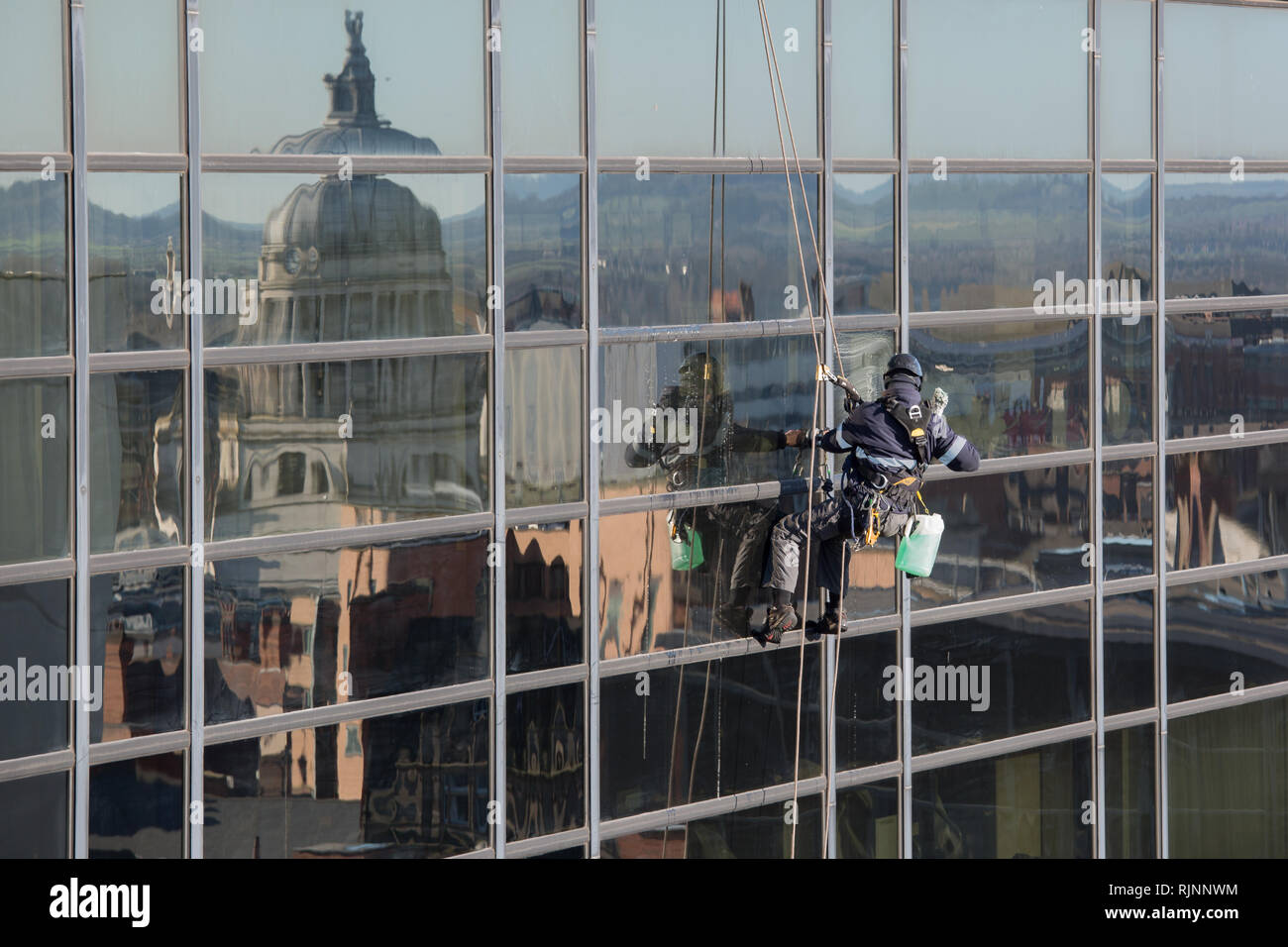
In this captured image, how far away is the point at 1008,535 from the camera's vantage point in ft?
37.3

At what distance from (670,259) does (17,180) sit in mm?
4224

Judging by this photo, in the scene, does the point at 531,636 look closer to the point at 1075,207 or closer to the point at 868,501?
the point at 868,501

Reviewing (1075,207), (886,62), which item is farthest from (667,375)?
(1075,207)

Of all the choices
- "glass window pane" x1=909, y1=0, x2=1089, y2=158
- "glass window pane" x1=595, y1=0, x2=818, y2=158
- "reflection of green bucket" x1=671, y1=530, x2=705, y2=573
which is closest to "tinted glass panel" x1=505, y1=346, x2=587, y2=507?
"reflection of green bucket" x1=671, y1=530, x2=705, y2=573

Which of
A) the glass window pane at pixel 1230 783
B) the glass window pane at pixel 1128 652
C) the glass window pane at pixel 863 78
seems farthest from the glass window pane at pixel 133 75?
the glass window pane at pixel 1230 783

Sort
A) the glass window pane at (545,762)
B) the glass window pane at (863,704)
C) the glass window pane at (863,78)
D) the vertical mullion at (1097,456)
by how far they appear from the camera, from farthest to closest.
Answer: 1. the vertical mullion at (1097,456)
2. the glass window pane at (863,704)
3. the glass window pane at (863,78)
4. the glass window pane at (545,762)

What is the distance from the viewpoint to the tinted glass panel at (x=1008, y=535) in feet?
36.4

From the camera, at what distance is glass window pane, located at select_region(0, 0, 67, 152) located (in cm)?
802

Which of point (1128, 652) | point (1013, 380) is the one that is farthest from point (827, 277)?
point (1128, 652)

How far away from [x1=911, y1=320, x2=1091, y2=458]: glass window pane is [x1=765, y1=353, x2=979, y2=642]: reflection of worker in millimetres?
→ 1184

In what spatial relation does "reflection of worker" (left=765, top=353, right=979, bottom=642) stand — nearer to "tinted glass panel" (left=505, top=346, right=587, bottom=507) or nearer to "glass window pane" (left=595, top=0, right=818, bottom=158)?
"tinted glass panel" (left=505, top=346, right=587, bottom=507)

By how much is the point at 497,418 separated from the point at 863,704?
147 inches

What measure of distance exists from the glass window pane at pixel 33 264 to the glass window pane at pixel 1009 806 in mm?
7173

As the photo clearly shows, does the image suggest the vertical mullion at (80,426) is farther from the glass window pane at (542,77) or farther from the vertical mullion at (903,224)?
the vertical mullion at (903,224)
